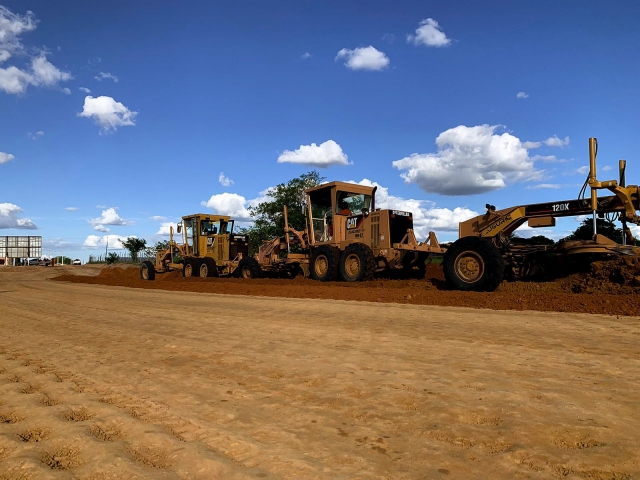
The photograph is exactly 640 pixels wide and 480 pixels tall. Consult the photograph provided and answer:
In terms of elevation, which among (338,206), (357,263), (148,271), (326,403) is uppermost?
(338,206)

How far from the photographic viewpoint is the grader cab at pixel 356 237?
47.4 feet

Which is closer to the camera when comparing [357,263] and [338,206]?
[357,263]

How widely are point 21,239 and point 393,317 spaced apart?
79865mm

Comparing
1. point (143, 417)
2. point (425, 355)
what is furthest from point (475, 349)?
point (143, 417)

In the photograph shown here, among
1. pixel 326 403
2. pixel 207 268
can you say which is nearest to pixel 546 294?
pixel 326 403

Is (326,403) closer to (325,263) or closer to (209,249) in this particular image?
(325,263)

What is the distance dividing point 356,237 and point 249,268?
591cm

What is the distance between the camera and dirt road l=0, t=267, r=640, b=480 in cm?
250

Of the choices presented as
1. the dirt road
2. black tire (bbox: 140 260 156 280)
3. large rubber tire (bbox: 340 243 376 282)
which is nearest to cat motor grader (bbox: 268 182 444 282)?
large rubber tire (bbox: 340 243 376 282)

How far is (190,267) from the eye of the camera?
74.5ft

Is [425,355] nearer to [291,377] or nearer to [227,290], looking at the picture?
[291,377]

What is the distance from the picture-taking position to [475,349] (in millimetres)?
5340

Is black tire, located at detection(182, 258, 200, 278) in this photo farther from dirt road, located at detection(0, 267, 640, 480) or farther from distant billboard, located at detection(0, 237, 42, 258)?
distant billboard, located at detection(0, 237, 42, 258)

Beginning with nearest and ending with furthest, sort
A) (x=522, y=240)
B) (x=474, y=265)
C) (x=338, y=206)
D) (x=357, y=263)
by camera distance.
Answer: (x=474, y=265) → (x=522, y=240) → (x=357, y=263) → (x=338, y=206)
